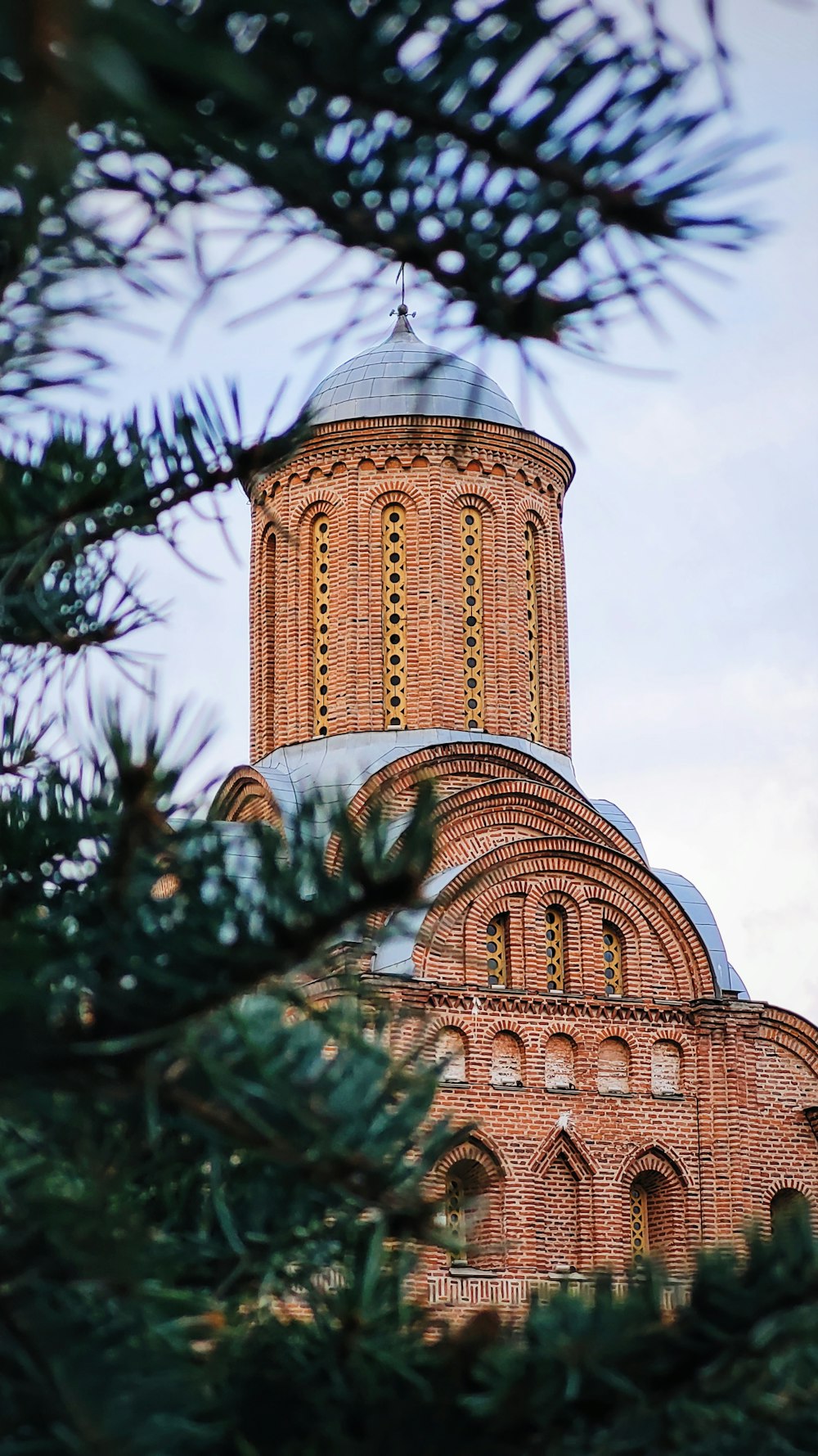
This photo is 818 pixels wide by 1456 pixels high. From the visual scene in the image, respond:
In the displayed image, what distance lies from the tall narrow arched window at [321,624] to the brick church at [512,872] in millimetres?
26

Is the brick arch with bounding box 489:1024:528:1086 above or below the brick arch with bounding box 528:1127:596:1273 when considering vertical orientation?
above

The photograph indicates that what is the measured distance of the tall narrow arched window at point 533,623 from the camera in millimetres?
16594

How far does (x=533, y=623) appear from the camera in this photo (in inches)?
664

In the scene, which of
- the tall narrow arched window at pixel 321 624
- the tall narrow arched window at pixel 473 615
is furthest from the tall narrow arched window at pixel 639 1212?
the tall narrow arched window at pixel 321 624

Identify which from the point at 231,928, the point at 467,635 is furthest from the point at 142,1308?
the point at 467,635

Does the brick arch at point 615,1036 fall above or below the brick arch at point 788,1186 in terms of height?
above

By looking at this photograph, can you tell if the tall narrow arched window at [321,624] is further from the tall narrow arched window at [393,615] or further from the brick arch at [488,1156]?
the brick arch at [488,1156]

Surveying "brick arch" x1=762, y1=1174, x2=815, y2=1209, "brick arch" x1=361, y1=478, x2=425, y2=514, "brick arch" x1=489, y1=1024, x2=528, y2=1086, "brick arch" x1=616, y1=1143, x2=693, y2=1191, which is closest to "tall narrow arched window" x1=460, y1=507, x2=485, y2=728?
"brick arch" x1=361, y1=478, x2=425, y2=514

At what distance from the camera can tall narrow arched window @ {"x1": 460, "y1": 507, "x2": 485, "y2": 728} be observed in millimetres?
16156

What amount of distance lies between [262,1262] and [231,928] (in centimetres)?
62

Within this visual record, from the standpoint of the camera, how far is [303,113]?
1.58 m

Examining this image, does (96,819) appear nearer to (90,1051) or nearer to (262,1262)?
(90,1051)

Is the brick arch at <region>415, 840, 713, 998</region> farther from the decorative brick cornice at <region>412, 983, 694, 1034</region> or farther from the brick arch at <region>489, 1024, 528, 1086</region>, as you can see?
the brick arch at <region>489, 1024, 528, 1086</region>

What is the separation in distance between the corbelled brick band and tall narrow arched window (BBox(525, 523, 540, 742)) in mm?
27
